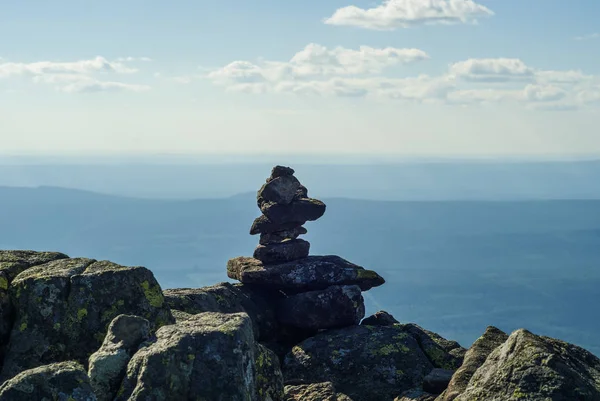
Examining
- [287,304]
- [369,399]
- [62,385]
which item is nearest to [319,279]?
[287,304]

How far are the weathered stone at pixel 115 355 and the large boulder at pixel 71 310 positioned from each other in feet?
4.20

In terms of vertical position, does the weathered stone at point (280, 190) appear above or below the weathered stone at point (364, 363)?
above

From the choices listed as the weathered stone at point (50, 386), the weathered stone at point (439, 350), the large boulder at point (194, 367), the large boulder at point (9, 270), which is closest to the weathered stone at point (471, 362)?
the large boulder at point (194, 367)

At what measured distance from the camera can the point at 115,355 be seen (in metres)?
12.7

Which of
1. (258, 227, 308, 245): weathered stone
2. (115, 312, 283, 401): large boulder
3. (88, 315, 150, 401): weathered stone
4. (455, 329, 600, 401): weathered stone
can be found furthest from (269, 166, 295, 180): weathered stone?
(115, 312, 283, 401): large boulder

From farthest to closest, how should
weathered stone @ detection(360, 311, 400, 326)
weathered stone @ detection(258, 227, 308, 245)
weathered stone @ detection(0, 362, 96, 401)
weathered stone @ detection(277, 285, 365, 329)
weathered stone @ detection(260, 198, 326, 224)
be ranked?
weathered stone @ detection(258, 227, 308, 245) → weathered stone @ detection(260, 198, 326, 224) → weathered stone @ detection(360, 311, 400, 326) → weathered stone @ detection(277, 285, 365, 329) → weathered stone @ detection(0, 362, 96, 401)

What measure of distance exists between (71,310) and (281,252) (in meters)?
21.4

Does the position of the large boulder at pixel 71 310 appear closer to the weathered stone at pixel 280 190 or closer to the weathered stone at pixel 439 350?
the weathered stone at pixel 439 350

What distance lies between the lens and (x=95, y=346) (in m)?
15.1

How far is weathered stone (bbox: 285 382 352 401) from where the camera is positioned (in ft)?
59.6

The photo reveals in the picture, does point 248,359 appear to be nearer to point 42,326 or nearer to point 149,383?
point 149,383

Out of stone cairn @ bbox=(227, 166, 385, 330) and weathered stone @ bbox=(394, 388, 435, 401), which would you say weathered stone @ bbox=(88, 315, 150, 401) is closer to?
weathered stone @ bbox=(394, 388, 435, 401)

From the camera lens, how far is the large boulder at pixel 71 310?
15.1 metres

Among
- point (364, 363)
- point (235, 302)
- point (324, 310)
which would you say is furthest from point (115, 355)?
point (324, 310)
